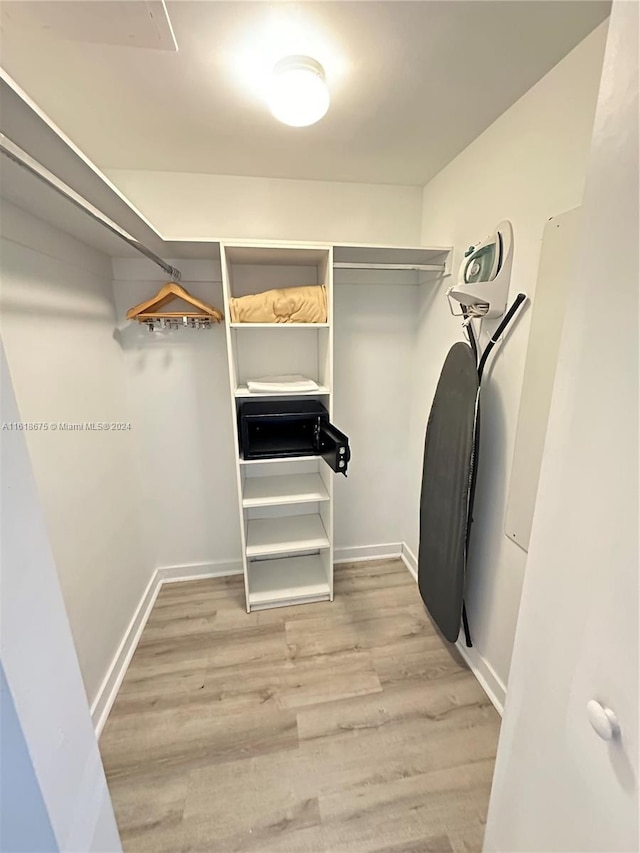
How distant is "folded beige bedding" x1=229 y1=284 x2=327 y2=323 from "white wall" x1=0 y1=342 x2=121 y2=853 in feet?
4.20

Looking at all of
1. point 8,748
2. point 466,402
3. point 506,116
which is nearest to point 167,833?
point 8,748

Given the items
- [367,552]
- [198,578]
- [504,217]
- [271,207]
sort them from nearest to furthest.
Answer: [504,217]
[271,207]
[198,578]
[367,552]

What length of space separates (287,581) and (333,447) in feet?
3.63

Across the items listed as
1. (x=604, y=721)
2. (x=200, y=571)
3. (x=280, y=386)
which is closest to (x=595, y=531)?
(x=604, y=721)

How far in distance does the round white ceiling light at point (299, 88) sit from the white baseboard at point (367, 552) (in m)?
2.41

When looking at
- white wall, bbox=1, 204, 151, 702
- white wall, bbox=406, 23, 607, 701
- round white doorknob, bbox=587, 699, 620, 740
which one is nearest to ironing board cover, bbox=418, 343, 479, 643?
white wall, bbox=406, 23, 607, 701

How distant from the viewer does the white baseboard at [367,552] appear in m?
2.60

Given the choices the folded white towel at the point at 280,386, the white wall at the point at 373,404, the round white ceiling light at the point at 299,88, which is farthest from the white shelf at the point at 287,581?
the round white ceiling light at the point at 299,88

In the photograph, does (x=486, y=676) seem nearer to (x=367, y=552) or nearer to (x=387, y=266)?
(x=367, y=552)

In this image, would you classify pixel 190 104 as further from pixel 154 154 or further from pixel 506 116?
pixel 506 116

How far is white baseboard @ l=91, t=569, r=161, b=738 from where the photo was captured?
1523mm

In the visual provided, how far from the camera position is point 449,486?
1.71 meters

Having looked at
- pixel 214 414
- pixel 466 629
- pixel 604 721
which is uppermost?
pixel 214 414

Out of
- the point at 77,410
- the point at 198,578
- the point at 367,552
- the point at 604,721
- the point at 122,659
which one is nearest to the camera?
the point at 604,721
